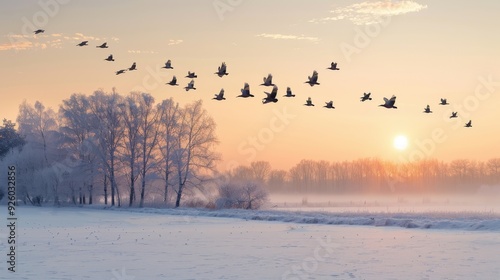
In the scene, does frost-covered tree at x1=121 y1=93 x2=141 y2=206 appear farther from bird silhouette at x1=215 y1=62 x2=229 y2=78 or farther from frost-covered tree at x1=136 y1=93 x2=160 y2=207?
bird silhouette at x1=215 y1=62 x2=229 y2=78

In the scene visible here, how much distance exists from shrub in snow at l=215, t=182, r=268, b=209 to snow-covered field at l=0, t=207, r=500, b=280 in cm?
2206

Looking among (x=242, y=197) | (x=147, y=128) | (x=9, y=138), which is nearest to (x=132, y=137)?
(x=147, y=128)

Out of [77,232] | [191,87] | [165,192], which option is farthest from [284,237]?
[165,192]

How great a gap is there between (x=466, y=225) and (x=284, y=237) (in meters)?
13.1

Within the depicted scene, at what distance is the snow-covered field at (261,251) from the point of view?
20.5 meters

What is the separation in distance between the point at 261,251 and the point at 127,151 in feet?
150

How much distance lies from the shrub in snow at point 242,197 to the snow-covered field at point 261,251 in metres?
22.1

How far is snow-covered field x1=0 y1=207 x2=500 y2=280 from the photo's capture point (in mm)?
20531

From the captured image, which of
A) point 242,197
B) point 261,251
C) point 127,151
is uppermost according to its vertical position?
point 127,151

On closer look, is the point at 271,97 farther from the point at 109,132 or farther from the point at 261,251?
the point at 109,132

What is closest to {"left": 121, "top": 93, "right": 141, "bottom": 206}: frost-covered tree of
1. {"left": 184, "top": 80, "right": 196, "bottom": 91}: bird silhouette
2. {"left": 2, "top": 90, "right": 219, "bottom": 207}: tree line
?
{"left": 2, "top": 90, "right": 219, "bottom": 207}: tree line

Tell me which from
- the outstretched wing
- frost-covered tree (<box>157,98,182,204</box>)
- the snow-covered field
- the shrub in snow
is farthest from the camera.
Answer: frost-covered tree (<box>157,98,182,204</box>)

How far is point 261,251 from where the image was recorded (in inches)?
1038

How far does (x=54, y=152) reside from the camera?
3004 inches
